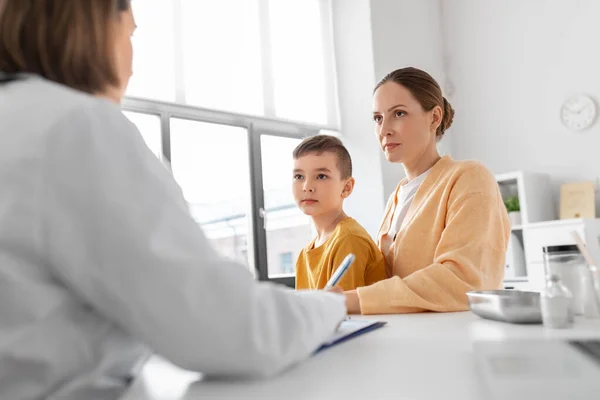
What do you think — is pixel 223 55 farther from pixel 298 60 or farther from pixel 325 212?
pixel 325 212

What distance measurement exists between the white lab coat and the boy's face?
1.21 meters

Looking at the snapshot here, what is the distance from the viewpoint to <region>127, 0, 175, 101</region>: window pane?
3301 mm

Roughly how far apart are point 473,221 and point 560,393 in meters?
0.83

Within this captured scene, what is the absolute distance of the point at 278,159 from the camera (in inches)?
162

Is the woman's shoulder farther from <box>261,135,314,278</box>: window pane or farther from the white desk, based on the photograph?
<box>261,135,314,278</box>: window pane

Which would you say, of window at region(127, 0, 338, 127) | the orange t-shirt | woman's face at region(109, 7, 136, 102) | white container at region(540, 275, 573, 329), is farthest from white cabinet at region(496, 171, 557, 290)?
woman's face at region(109, 7, 136, 102)

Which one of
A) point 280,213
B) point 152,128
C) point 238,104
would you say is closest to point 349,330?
point 152,128

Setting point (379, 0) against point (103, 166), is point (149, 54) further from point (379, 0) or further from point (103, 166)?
point (103, 166)

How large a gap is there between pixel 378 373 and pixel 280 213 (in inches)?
137

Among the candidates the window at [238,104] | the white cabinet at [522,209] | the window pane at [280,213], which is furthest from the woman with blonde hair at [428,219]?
the white cabinet at [522,209]

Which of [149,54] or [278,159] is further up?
[149,54]

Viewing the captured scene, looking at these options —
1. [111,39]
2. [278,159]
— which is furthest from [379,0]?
[111,39]

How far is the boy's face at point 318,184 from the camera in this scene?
1.78 metres

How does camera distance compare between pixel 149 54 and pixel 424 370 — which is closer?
pixel 424 370
